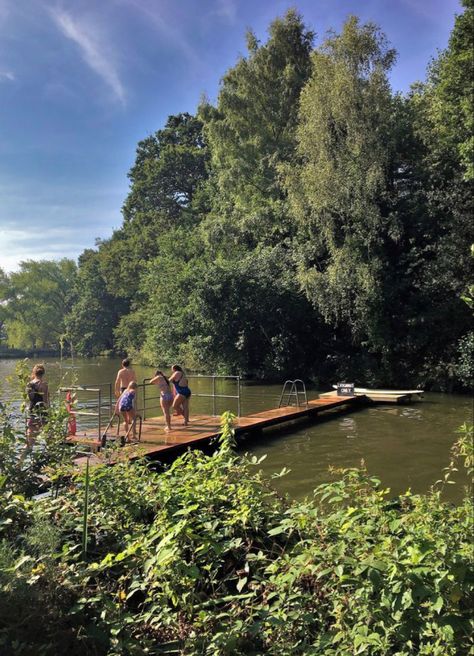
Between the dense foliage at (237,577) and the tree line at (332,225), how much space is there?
13.0 meters

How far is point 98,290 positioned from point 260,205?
1564 inches

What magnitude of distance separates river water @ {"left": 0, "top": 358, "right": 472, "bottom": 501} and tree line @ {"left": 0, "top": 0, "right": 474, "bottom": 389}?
4.51 m

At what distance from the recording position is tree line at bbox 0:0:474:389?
20.1m

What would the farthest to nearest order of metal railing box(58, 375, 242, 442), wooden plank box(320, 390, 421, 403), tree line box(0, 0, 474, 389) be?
tree line box(0, 0, 474, 389)
wooden plank box(320, 390, 421, 403)
metal railing box(58, 375, 242, 442)

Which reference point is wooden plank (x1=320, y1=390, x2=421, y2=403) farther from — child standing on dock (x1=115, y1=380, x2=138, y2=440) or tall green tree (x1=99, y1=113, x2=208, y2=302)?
tall green tree (x1=99, y1=113, x2=208, y2=302)

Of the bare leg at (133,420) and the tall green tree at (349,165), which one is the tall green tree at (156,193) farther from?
the bare leg at (133,420)

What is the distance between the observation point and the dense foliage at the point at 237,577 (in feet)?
7.35

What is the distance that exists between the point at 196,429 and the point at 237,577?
28.6 ft

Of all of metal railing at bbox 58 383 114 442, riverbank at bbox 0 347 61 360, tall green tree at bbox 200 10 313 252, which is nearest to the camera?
metal railing at bbox 58 383 114 442

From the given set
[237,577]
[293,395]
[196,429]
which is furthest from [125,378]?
[293,395]

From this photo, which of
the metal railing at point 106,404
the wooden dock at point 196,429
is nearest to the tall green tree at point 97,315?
the metal railing at point 106,404

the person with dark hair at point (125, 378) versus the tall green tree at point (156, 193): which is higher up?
the tall green tree at point (156, 193)

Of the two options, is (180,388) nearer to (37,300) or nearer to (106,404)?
(106,404)

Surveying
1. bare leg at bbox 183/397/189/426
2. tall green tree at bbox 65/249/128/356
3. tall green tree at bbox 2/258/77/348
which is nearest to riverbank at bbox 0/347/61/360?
tall green tree at bbox 2/258/77/348
